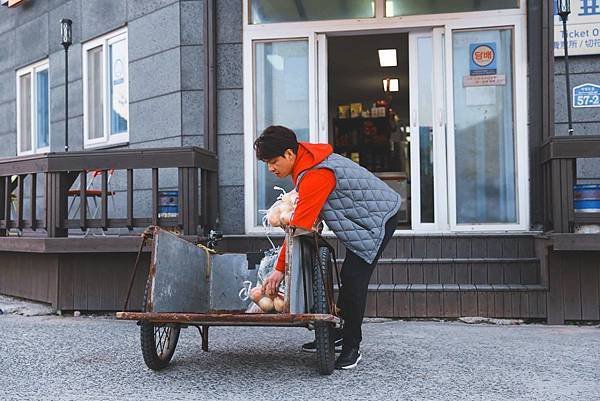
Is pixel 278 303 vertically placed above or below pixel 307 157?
below

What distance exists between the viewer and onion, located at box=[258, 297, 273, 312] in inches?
171

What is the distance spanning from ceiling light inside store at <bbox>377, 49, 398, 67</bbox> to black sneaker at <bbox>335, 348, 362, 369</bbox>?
755cm

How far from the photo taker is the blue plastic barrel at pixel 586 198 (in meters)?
6.16

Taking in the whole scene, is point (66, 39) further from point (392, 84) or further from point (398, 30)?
point (392, 84)

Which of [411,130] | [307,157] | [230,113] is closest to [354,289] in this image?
[307,157]

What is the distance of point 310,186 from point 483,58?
408 cm

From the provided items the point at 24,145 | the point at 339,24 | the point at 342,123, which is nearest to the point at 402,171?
the point at 342,123

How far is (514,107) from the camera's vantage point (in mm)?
7387

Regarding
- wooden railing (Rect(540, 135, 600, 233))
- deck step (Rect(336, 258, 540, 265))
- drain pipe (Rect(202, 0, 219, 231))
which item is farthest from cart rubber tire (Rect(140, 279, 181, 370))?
wooden railing (Rect(540, 135, 600, 233))

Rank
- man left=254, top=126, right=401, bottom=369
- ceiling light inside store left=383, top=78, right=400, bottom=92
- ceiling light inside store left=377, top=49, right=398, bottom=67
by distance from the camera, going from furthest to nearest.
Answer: ceiling light inside store left=383, top=78, right=400, bottom=92, ceiling light inside store left=377, top=49, right=398, bottom=67, man left=254, top=126, right=401, bottom=369

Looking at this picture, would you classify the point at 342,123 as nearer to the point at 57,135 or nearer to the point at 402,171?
the point at 402,171

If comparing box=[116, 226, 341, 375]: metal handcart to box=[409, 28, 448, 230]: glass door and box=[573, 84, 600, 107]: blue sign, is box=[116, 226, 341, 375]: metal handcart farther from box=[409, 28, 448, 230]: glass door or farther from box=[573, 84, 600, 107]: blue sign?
box=[573, 84, 600, 107]: blue sign

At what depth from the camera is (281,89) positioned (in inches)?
313

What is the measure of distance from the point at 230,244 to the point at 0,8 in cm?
681
